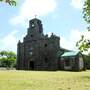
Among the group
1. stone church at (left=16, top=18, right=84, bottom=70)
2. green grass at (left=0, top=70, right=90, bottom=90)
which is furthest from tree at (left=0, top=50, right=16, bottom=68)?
green grass at (left=0, top=70, right=90, bottom=90)

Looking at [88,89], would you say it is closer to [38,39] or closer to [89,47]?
[89,47]

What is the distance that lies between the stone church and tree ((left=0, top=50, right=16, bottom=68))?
128 ft

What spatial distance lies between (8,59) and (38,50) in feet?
169

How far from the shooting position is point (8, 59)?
123938mm

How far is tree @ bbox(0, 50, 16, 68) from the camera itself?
397 feet

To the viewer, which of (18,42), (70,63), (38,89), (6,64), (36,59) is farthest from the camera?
(6,64)

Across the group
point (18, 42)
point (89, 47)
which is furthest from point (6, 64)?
point (89, 47)

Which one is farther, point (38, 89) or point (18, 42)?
point (18, 42)

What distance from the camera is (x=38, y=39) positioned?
76.1 m

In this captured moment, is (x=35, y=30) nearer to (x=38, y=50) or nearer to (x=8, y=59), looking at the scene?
(x=38, y=50)

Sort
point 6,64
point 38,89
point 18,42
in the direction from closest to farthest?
1. point 38,89
2. point 18,42
3. point 6,64

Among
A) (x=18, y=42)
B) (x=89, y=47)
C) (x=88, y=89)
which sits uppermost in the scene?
(x=18, y=42)

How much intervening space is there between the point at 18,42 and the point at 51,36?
13.2 m

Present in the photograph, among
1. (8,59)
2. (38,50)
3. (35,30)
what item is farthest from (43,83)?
(8,59)
